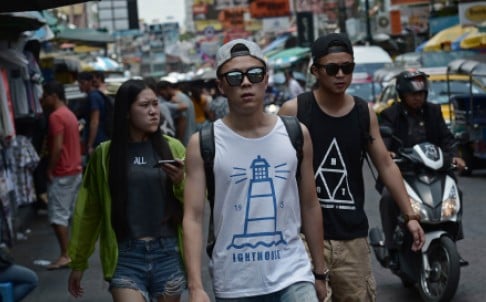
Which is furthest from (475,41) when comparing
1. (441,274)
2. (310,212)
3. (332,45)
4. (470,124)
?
(310,212)

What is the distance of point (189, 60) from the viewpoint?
91375 millimetres

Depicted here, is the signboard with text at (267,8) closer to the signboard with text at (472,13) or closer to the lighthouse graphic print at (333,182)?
the signboard with text at (472,13)

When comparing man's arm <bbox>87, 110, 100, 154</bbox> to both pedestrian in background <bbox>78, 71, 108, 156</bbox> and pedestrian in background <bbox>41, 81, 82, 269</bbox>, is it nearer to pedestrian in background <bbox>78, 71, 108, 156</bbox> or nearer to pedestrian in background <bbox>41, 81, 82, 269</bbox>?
pedestrian in background <bbox>78, 71, 108, 156</bbox>

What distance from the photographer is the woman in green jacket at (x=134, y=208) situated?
5.71 m

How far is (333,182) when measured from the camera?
564cm

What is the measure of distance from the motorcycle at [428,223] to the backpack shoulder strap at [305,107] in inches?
94.0

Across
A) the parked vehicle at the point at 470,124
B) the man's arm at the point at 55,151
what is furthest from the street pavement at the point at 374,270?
the parked vehicle at the point at 470,124

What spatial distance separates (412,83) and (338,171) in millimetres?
2496

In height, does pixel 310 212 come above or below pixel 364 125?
below

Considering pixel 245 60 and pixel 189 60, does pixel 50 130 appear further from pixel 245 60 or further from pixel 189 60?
pixel 189 60

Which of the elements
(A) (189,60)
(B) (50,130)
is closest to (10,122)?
(B) (50,130)

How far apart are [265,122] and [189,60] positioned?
286 feet

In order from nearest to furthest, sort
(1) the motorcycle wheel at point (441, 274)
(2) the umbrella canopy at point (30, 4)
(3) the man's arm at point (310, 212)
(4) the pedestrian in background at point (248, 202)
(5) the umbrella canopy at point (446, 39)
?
(4) the pedestrian in background at point (248, 202) < (3) the man's arm at point (310, 212) < (1) the motorcycle wheel at point (441, 274) < (2) the umbrella canopy at point (30, 4) < (5) the umbrella canopy at point (446, 39)

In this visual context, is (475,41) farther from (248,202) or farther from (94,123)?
(248,202)
